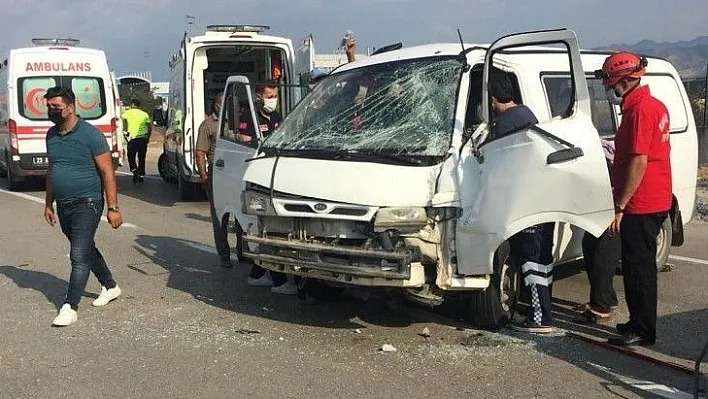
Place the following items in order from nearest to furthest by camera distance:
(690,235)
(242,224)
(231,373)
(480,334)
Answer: (231,373), (480,334), (242,224), (690,235)

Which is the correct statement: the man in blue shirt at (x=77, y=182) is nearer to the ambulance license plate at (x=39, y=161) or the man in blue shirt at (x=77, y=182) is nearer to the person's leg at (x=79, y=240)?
the person's leg at (x=79, y=240)

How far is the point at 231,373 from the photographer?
4.68 m

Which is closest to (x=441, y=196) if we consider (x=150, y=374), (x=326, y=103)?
(x=326, y=103)

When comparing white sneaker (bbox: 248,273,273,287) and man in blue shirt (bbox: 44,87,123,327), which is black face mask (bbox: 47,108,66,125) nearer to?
man in blue shirt (bbox: 44,87,123,327)

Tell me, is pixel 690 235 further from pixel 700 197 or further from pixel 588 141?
pixel 588 141

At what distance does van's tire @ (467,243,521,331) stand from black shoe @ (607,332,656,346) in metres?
0.76

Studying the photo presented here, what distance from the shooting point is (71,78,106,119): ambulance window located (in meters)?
14.8

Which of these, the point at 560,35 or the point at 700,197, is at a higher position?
the point at 560,35

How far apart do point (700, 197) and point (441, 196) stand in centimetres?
916

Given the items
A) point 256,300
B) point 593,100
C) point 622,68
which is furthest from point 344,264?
point 593,100

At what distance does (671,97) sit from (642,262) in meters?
3.18

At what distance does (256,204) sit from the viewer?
5.45 meters

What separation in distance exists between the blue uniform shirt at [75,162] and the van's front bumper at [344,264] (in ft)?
5.02

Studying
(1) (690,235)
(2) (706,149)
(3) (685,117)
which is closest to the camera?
(3) (685,117)
